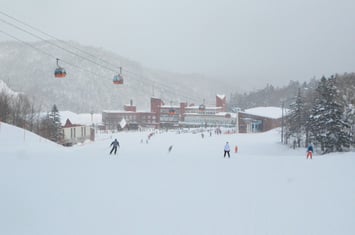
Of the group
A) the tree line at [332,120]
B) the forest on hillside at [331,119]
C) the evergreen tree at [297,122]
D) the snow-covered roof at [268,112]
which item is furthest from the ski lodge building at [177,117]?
the tree line at [332,120]

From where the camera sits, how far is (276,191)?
8008mm

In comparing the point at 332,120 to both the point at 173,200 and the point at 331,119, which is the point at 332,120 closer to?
the point at 331,119

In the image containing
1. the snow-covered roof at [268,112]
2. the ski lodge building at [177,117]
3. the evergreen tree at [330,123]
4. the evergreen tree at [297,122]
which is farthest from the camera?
the ski lodge building at [177,117]

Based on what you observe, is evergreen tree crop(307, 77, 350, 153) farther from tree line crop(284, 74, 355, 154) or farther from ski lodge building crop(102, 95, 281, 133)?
ski lodge building crop(102, 95, 281, 133)

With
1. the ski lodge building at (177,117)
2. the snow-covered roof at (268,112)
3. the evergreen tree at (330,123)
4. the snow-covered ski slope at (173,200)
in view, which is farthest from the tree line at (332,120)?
the ski lodge building at (177,117)

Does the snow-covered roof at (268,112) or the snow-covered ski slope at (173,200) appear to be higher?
the snow-covered roof at (268,112)

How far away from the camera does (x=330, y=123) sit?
78.0ft

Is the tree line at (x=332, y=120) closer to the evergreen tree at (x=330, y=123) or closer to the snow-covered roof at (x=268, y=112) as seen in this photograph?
the evergreen tree at (x=330, y=123)

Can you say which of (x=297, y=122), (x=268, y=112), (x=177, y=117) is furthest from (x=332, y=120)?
(x=177, y=117)

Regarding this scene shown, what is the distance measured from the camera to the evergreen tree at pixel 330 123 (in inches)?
920

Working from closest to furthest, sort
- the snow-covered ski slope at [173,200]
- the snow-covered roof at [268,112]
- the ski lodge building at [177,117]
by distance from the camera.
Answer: the snow-covered ski slope at [173,200], the snow-covered roof at [268,112], the ski lodge building at [177,117]

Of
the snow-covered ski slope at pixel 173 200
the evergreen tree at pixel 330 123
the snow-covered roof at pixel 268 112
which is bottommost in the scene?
the snow-covered ski slope at pixel 173 200

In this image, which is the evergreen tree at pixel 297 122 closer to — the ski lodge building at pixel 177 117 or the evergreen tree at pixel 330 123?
the evergreen tree at pixel 330 123

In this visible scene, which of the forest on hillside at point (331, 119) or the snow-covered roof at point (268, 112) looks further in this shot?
the snow-covered roof at point (268, 112)
